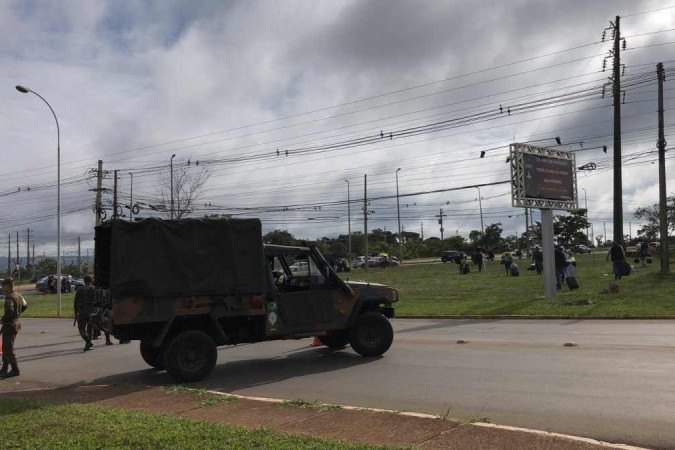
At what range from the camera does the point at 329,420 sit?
6.40 meters

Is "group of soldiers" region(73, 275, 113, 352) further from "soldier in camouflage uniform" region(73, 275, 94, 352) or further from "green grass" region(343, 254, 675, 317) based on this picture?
"green grass" region(343, 254, 675, 317)

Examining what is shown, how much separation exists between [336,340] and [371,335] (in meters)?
1.10

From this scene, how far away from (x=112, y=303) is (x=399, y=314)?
43.5ft

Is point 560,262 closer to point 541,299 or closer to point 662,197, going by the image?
point 541,299

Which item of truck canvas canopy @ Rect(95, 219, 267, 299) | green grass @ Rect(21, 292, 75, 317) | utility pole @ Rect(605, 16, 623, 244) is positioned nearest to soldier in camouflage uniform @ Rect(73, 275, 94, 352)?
truck canvas canopy @ Rect(95, 219, 267, 299)

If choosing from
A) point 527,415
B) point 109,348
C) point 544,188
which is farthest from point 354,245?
point 527,415

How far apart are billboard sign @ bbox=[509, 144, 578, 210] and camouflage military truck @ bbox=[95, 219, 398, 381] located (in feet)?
42.7

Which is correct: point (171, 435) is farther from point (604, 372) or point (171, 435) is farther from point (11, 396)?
point (604, 372)

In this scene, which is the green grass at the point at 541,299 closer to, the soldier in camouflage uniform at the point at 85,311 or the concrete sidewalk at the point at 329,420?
the soldier in camouflage uniform at the point at 85,311

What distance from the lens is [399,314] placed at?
69.7ft

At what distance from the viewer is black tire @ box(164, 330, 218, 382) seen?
9609mm

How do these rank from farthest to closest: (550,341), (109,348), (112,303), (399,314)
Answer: (399,314), (109,348), (550,341), (112,303)

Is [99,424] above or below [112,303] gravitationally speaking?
below

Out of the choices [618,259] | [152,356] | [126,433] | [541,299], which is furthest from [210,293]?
[618,259]
